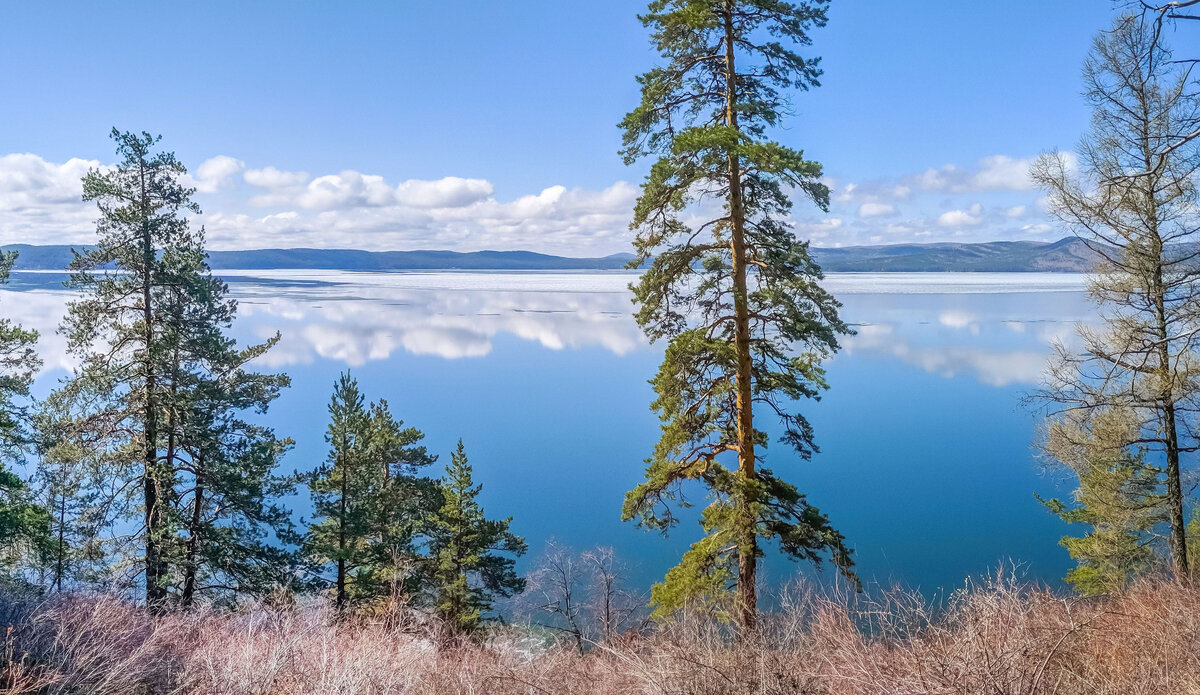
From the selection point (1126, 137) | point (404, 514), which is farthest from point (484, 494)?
point (1126, 137)

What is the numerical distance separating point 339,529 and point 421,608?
267 centimetres

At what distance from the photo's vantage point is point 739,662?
16.5ft

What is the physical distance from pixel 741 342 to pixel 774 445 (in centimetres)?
3126

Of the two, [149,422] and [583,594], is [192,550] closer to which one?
[149,422]

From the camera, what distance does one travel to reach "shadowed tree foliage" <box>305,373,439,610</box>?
13.7m

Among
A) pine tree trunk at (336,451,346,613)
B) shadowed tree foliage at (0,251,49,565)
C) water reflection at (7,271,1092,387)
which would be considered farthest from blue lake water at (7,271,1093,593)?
shadowed tree foliage at (0,251,49,565)

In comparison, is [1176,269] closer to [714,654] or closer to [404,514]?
[714,654]

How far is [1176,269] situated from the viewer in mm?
9617

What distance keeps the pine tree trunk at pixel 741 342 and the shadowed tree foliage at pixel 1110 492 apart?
570 cm

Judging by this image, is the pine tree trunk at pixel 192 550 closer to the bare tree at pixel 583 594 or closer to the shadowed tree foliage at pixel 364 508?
the shadowed tree foliage at pixel 364 508

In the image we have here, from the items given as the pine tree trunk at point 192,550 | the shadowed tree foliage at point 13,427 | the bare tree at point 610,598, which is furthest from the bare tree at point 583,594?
the shadowed tree foliage at point 13,427

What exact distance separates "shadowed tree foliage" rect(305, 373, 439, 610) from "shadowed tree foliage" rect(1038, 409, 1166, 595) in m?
12.6

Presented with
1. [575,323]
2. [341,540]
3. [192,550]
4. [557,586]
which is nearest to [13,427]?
[192,550]

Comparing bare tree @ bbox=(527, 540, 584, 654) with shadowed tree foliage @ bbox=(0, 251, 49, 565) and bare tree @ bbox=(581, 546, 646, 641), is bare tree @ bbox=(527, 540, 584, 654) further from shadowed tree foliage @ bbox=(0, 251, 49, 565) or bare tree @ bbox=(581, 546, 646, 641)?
shadowed tree foliage @ bbox=(0, 251, 49, 565)
